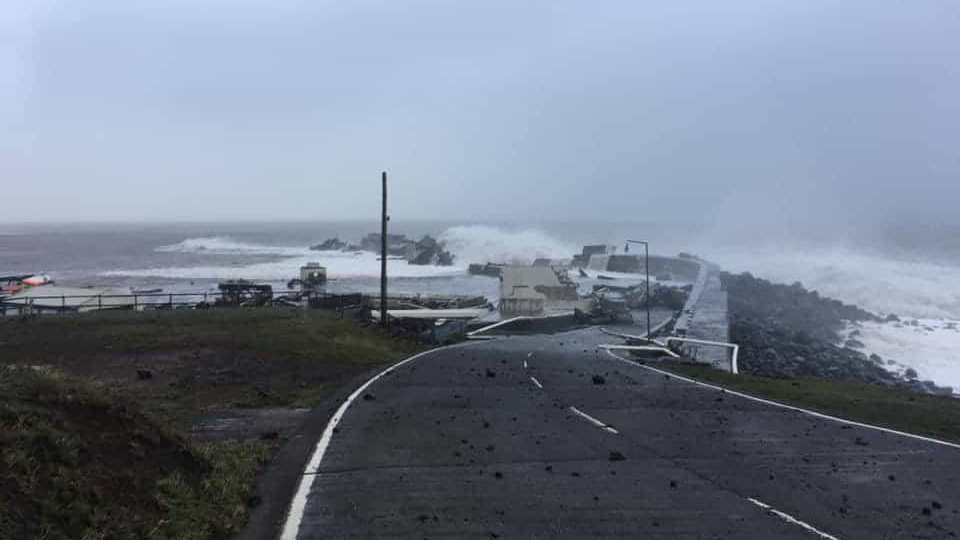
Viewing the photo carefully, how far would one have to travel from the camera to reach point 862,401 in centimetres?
1367

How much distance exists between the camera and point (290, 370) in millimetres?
15586

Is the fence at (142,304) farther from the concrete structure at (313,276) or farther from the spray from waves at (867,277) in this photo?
the spray from waves at (867,277)

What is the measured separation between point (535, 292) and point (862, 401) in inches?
965

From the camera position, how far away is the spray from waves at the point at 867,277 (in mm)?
48312

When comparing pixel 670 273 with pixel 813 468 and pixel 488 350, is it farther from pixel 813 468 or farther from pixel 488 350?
pixel 813 468

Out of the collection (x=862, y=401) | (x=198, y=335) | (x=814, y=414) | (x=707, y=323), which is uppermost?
(x=198, y=335)

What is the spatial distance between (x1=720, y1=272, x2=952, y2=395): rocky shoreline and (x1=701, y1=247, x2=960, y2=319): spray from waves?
14.9 feet

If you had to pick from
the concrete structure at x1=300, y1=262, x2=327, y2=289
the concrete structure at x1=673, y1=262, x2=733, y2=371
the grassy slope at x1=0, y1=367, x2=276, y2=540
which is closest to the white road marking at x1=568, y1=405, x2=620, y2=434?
the grassy slope at x1=0, y1=367, x2=276, y2=540

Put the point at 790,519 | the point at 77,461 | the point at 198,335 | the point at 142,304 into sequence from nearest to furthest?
the point at 77,461, the point at 790,519, the point at 198,335, the point at 142,304

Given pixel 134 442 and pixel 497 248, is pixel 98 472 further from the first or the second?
pixel 497 248

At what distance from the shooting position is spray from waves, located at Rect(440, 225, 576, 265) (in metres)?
92.6

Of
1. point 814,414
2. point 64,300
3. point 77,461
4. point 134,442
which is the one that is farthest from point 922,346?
point 64,300

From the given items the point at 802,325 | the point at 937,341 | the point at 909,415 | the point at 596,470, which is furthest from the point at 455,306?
the point at 596,470

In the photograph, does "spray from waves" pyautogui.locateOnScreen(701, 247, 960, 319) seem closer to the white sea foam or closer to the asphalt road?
the white sea foam
